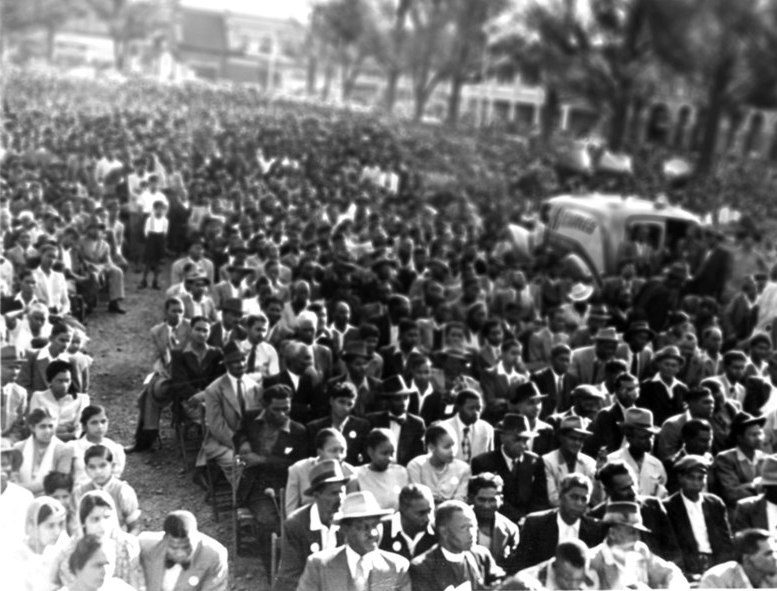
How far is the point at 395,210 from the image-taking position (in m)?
14.3

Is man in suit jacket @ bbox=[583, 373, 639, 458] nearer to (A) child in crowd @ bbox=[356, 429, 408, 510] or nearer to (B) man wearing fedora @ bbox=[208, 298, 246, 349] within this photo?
(A) child in crowd @ bbox=[356, 429, 408, 510]

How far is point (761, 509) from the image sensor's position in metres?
5.19

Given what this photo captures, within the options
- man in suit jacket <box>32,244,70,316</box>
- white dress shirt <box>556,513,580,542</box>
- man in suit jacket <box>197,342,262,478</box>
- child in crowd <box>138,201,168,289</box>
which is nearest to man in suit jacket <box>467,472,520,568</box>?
white dress shirt <box>556,513,580,542</box>

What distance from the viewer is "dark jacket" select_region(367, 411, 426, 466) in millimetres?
5797

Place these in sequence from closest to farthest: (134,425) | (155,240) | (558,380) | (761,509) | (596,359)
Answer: (761,509), (134,425), (558,380), (596,359), (155,240)

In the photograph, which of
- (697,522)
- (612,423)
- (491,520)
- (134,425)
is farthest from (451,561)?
(134,425)

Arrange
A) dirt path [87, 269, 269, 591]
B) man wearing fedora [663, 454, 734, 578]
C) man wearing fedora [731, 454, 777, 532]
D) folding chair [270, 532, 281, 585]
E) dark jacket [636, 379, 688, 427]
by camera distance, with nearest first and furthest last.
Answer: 1. folding chair [270, 532, 281, 585]
2. dirt path [87, 269, 269, 591]
3. man wearing fedora [663, 454, 734, 578]
4. man wearing fedora [731, 454, 777, 532]
5. dark jacket [636, 379, 688, 427]

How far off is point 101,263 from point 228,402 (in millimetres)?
2427

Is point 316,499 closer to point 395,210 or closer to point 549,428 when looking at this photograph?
point 549,428

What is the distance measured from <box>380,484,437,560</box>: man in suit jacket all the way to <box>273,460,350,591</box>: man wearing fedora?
0.31m

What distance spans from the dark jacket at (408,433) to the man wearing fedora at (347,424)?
0.12 meters

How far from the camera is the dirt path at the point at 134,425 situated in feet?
16.3

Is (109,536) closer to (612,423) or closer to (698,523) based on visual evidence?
(698,523)

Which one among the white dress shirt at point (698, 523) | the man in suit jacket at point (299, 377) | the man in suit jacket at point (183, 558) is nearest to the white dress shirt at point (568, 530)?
the white dress shirt at point (698, 523)
